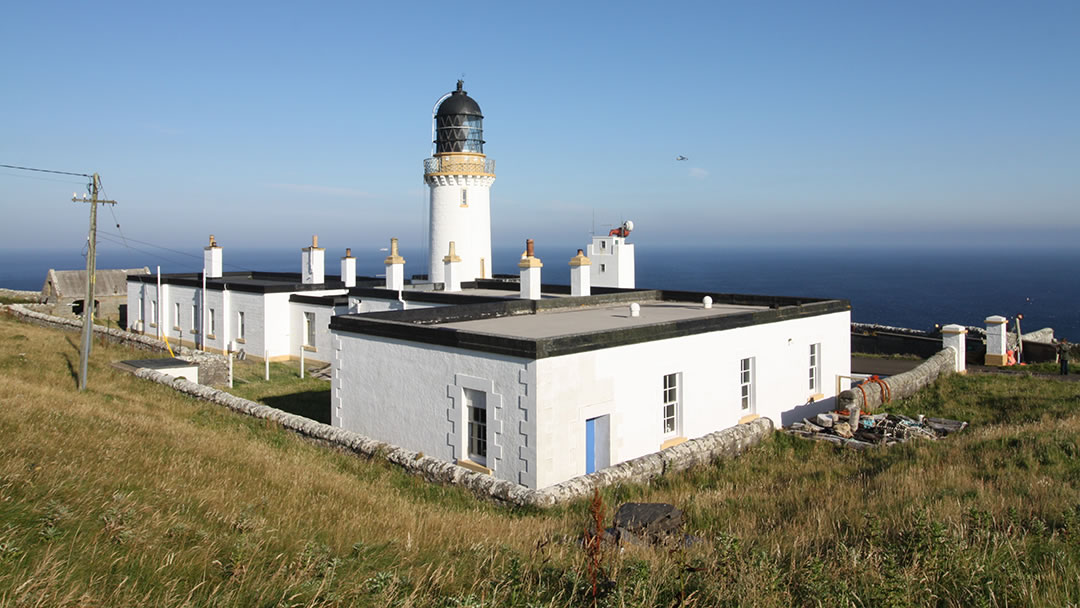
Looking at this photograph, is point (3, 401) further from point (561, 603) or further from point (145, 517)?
point (561, 603)

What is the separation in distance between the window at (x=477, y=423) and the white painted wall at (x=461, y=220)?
1837 centimetres

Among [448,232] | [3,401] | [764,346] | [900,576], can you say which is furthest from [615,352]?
[448,232]

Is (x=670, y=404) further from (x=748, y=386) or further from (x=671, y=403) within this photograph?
(x=748, y=386)

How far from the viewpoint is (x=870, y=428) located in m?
16.3

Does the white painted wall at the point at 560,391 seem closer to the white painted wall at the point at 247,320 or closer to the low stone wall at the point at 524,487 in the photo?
the low stone wall at the point at 524,487

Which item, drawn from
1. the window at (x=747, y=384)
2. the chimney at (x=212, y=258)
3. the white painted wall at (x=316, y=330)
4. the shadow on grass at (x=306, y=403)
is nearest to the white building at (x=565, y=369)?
the window at (x=747, y=384)

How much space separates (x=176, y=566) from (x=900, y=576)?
16.8 feet

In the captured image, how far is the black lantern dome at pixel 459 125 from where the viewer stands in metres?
32.2

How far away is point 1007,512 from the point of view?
24.7 feet

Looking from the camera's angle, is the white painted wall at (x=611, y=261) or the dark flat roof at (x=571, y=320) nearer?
the dark flat roof at (x=571, y=320)

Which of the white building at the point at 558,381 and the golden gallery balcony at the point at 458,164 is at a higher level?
the golden gallery balcony at the point at 458,164

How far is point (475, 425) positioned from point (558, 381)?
2.11 metres

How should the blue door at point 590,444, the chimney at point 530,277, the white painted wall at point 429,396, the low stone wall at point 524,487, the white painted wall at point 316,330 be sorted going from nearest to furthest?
the low stone wall at point 524,487, the white painted wall at point 429,396, the blue door at point 590,444, the chimney at point 530,277, the white painted wall at point 316,330

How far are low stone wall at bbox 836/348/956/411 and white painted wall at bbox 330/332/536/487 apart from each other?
29.4ft
